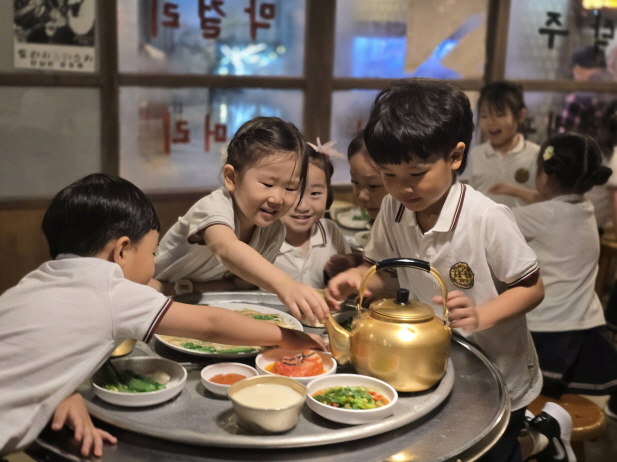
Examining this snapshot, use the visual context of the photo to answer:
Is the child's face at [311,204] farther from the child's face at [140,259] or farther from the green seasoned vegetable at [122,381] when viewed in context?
the green seasoned vegetable at [122,381]

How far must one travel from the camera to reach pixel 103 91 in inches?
175

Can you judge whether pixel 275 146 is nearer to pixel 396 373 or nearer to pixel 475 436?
pixel 396 373

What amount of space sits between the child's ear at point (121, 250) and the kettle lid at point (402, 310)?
0.63m

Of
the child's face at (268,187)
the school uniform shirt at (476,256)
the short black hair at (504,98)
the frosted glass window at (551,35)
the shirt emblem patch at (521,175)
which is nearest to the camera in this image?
the school uniform shirt at (476,256)

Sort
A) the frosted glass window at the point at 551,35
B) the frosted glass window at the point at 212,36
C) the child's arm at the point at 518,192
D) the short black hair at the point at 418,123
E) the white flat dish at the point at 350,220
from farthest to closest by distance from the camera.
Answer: the frosted glass window at the point at 551,35, the frosted glass window at the point at 212,36, the child's arm at the point at 518,192, the white flat dish at the point at 350,220, the short black hair at the point at 418,123

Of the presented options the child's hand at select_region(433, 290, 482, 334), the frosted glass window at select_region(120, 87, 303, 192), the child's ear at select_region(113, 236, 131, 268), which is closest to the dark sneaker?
the child's hand at select_region(433, 290, 482, 334)

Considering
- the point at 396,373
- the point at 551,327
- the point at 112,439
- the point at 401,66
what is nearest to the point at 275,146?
the point at 396,373

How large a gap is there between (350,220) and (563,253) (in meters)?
1.37

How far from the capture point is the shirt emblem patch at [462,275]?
1.97 meters

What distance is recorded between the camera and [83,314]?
1.45m

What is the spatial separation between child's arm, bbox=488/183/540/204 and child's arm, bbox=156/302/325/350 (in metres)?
2.93

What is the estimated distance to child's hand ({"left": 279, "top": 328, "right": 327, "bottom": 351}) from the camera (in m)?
1.71

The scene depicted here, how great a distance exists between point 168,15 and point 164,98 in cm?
59

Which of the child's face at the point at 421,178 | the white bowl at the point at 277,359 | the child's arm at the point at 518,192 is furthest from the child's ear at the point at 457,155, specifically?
the child's arm at the point at 518,192
